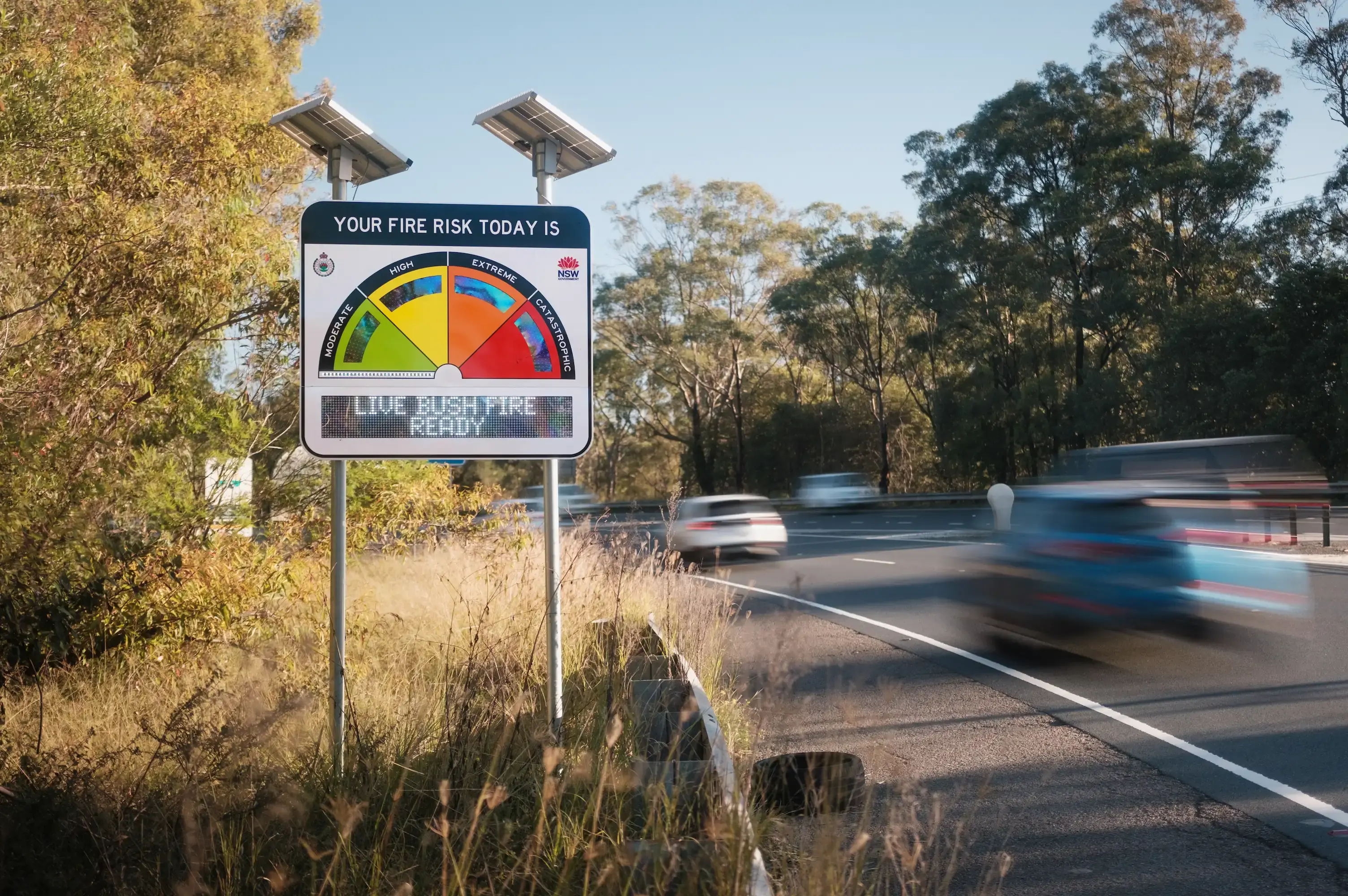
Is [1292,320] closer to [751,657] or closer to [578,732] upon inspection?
[751,657]

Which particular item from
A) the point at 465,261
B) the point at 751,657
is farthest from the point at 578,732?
the point at 751,657

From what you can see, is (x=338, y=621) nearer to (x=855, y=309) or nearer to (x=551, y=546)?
(x=551, y=546)

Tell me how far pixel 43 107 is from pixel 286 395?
171 inches

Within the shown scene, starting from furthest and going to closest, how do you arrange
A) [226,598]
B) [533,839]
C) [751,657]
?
1. [751,657]
2. [226,598]
3. [533,839]

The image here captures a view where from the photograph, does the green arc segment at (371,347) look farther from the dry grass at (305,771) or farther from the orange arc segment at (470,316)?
the dry grass at (305,771)

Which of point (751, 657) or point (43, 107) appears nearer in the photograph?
point (43, 107)

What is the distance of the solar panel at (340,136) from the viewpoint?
236 inches

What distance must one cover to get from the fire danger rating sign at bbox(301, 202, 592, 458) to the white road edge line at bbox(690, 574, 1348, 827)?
5.54 ft

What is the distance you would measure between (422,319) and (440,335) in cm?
Answer: 12

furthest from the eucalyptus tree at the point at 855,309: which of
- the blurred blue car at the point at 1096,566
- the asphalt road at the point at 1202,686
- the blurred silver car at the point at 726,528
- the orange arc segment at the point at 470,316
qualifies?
the orange arc segment at the point at 470,316

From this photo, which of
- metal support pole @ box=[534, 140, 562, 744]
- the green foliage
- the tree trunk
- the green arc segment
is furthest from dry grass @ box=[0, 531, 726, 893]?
the tree trunk

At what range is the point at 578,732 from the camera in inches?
235

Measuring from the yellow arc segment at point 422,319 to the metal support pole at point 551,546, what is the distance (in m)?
0.75

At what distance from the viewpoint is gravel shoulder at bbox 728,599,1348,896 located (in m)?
4.87
